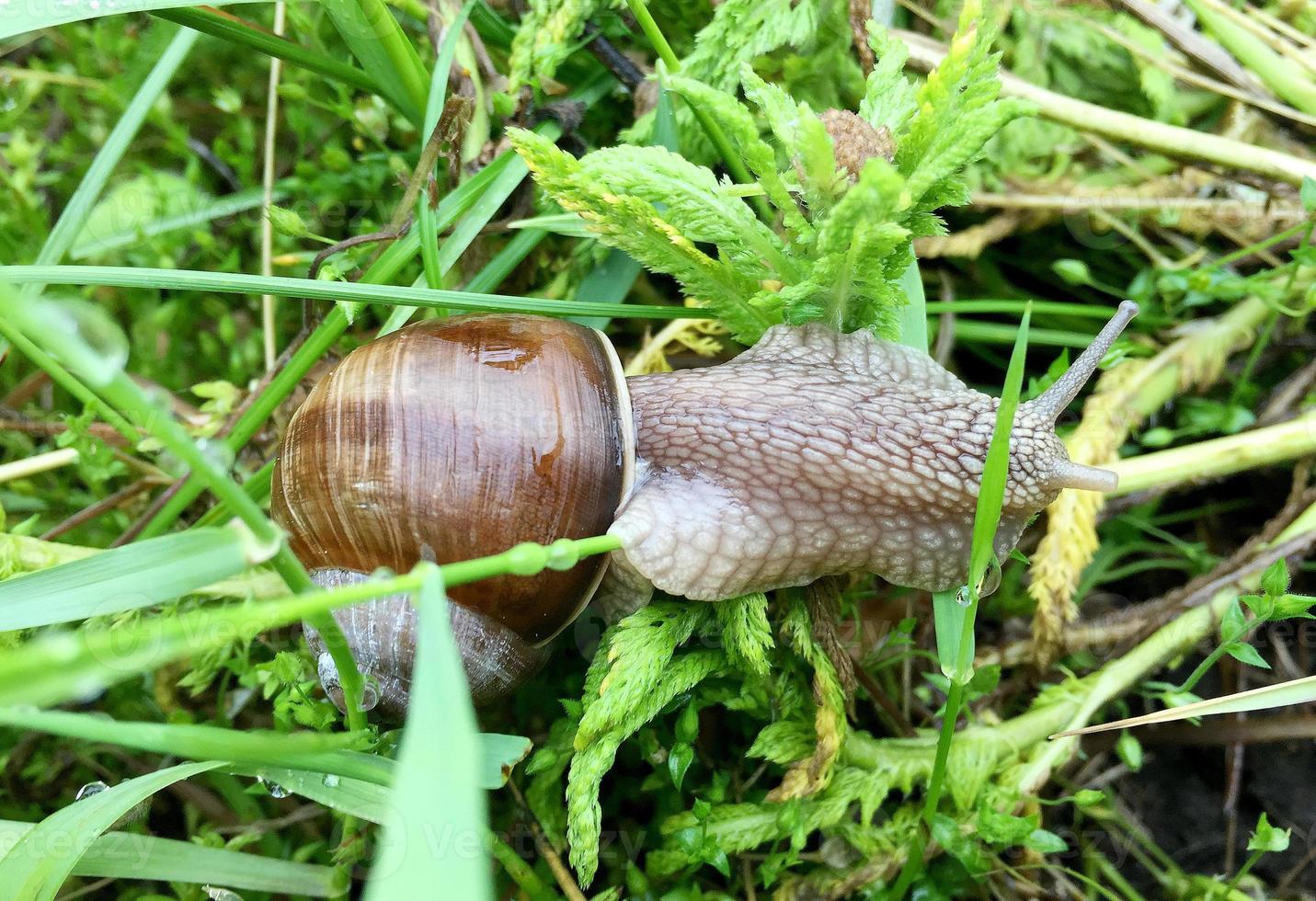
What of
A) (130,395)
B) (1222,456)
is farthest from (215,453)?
(1222,456)

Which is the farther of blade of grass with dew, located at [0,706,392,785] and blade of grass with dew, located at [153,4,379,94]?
blade of grass with dew, located at [153,4,379,94]

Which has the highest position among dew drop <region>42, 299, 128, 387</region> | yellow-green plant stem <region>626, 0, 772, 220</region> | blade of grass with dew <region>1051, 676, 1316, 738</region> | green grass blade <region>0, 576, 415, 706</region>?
yellow-green plant stem <region>626, 0, 772, 220</region>

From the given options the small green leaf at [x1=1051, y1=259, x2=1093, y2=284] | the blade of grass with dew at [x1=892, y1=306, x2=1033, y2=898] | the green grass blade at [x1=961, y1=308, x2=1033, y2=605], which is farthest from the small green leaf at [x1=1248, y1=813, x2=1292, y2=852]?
the small green leaf at [x1=1051, y1=259, x2=1093, y2=284]

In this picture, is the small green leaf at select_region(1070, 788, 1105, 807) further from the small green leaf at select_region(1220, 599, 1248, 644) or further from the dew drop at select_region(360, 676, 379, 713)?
the dew drop at select_region(360, 676, 379, 713)

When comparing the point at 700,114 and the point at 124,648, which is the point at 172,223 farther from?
the point at 124,648

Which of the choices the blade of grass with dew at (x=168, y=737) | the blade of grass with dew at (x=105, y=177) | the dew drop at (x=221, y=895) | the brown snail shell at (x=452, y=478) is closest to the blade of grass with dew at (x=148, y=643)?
the blade of grass with dew at (x=168, y=737)

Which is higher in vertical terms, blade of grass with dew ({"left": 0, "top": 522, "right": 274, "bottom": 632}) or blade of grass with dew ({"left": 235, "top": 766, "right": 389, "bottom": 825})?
blade of grass with dew ({"left": 0, "top": 522, "right": 274, "bottom": 632})

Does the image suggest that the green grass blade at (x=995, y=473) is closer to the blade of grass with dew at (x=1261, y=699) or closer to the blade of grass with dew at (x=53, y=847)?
the blade of grass with dew at (x=1261, y=699)
